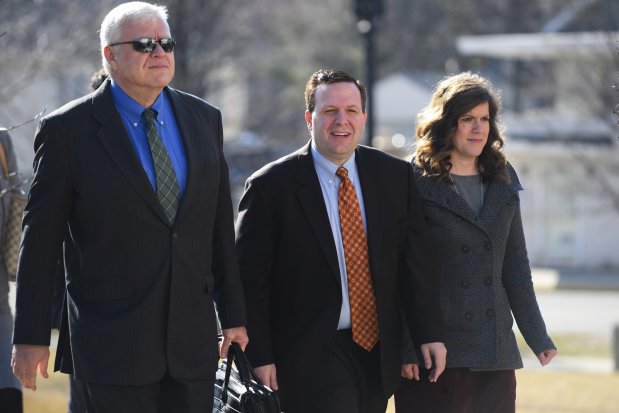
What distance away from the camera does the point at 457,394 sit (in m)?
5.96

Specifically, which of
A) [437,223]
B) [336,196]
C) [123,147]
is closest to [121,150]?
[123,147]

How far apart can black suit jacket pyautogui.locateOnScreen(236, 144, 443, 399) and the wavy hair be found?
1.07ft

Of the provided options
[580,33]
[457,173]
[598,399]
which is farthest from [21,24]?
[580,33]

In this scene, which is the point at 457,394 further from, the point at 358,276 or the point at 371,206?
the point at 371,206

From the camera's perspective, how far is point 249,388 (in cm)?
495

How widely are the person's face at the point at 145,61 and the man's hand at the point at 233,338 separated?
968 millimetres

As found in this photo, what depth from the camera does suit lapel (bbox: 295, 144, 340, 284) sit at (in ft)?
18.4

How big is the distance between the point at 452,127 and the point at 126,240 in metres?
1.89

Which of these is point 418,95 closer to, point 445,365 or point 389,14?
point 389,14

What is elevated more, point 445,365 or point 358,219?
point 358,219

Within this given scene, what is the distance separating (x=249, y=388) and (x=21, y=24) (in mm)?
10095

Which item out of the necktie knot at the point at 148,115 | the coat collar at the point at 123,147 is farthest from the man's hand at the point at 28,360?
the necktie knot at the point at 148,115

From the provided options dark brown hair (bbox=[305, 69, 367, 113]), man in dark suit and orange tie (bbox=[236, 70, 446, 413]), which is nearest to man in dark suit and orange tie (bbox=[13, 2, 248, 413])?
man in dark suit and orange tie (bbox=[236, 70, 446, 413])

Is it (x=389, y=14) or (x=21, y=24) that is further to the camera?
(x=389, y=14)
